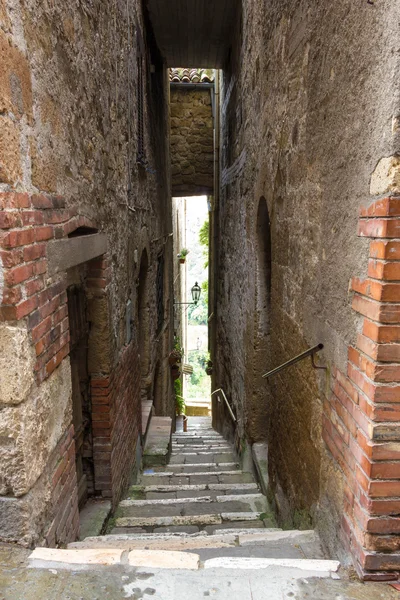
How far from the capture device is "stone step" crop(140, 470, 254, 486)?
4.64 metres

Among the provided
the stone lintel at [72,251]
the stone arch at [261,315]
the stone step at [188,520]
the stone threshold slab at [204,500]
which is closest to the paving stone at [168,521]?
the stone step at [188,520]

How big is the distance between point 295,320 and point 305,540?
1.30 metres

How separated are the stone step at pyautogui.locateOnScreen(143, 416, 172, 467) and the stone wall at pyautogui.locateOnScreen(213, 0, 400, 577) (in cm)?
165

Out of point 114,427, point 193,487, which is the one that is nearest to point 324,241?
point 114,427

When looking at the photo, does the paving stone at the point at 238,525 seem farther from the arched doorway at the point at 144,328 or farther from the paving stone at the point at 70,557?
the arched doorway at the point at 144,328

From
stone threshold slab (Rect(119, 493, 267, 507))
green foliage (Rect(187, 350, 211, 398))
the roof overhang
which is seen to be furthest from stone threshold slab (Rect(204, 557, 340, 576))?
green foliage (Rect(187, 350, 211, 398))

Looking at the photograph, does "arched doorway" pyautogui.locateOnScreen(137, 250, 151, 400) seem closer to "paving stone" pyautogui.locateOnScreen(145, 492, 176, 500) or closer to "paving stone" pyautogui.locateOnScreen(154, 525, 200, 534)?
"paving stone" pyautogui.locateOnScreen(145, 492, 176, 500)

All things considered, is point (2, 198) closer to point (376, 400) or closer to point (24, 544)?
point (24, 544)

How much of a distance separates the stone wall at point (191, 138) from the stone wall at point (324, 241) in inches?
211

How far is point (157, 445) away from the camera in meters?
5.40

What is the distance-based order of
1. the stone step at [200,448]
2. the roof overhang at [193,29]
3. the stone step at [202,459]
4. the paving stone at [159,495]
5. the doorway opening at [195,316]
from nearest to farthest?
the paving stone at [159,495], the roof overhang at [193,29], the stone step at [202,459], the stone step at [200,448], the doorway opening at [195,316]

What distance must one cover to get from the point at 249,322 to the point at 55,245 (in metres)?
3.16

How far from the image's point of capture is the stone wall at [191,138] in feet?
31.8

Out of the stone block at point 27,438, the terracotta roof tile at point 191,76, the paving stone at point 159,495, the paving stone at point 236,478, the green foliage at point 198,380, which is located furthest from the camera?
the green foliage at point 198,380
